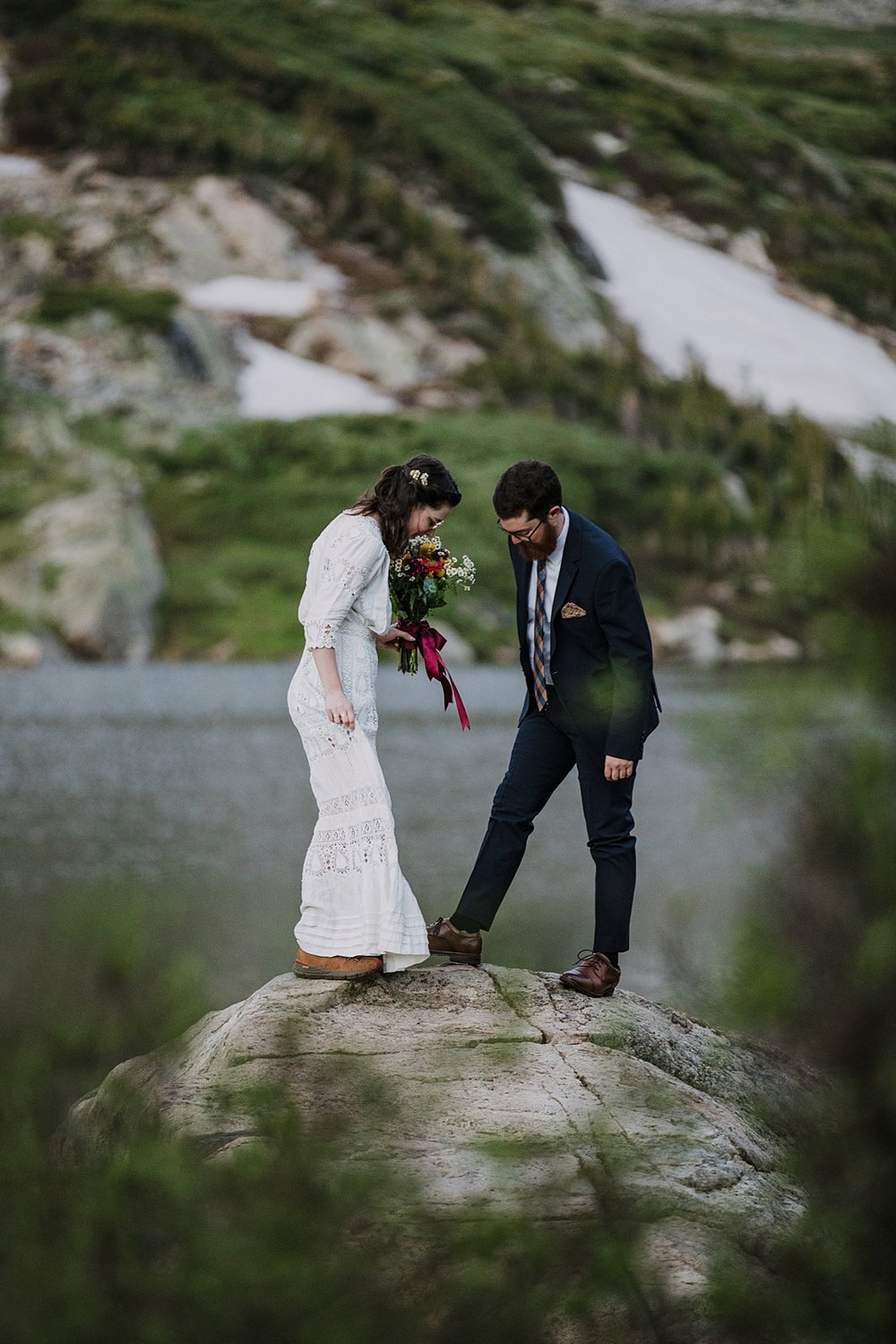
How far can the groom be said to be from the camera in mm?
5215

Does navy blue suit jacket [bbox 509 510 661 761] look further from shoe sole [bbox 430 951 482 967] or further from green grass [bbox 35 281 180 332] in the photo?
green grass [bbox 35 281 180 332]

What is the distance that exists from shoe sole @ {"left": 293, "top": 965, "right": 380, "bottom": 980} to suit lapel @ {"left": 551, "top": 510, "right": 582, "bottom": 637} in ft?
4.39

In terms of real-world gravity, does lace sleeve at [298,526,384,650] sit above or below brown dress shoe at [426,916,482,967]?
above

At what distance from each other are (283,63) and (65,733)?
120 m

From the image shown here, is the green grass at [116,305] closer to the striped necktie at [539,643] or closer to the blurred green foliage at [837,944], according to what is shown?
the striped necktie at [539,643]

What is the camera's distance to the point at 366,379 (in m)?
106

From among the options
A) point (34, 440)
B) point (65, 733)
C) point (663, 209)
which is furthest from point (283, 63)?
point (65, 733)

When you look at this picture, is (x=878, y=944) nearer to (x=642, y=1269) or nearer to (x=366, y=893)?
(x=642, y=1269)

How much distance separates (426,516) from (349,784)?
3.14ft

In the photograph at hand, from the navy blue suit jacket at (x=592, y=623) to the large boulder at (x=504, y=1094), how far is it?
0.93 metres

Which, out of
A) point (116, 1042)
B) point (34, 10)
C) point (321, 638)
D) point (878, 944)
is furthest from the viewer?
point (34, 10)

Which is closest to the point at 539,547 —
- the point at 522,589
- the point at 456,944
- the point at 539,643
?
the point at 522,589

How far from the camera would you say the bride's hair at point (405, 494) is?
209 inches

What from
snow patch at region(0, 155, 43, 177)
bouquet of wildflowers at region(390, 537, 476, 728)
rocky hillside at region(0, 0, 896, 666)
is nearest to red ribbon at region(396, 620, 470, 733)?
bouquet of wildflowers at region(390, 537, 476, 728)
